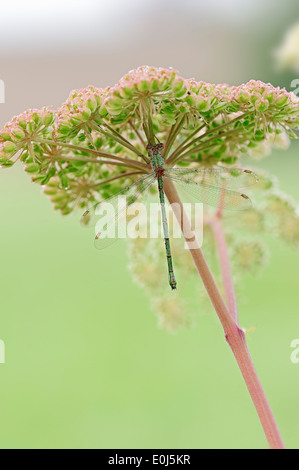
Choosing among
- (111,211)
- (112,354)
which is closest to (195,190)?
(111,211)

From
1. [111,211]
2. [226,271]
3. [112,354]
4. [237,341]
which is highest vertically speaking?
[112,354]

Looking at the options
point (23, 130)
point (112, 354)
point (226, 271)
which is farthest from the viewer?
point (112, 354)

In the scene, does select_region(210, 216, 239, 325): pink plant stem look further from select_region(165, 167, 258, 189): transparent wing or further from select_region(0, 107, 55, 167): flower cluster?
select_region(0, 107, 55, 167): flower cluster

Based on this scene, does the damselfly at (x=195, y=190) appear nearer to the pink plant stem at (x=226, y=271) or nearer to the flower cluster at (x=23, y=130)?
the pink plant stem at (x=226, y=271)

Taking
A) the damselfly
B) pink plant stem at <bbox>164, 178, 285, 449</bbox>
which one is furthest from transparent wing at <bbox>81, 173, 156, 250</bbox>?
pink plant stem at <bbox>164, 178, 285, 449</bbox>

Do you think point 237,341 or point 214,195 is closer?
point 237,341

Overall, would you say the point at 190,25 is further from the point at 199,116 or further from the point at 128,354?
the point at 199,116

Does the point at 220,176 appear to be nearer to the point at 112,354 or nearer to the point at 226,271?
the point at 226,271

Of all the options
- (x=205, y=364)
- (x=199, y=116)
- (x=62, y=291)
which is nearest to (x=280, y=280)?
(x=205, y=364)
